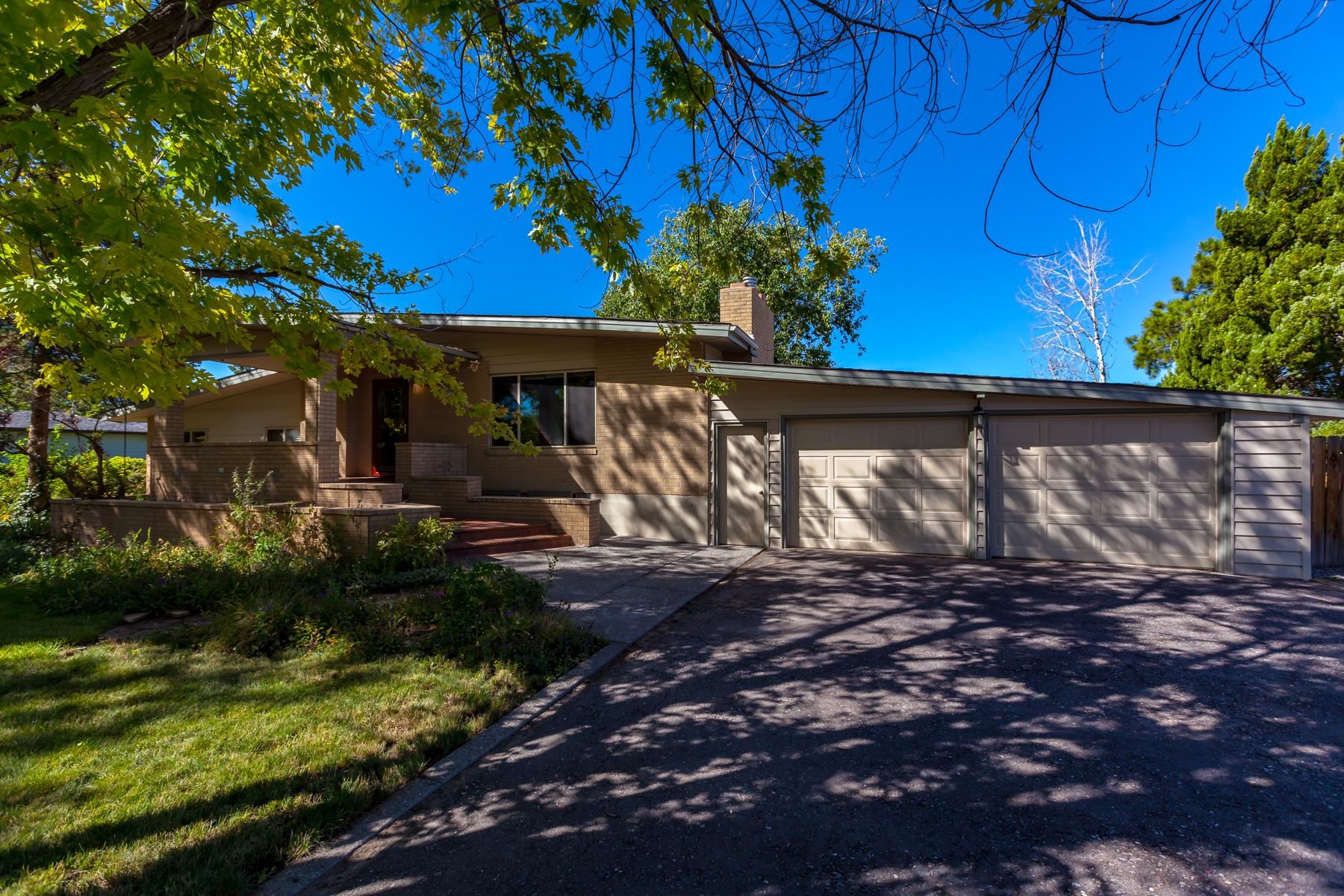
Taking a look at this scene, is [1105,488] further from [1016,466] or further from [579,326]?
[579,326]

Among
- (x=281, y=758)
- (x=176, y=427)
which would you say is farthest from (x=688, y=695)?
(x=176, y=427)

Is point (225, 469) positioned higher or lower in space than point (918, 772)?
higher

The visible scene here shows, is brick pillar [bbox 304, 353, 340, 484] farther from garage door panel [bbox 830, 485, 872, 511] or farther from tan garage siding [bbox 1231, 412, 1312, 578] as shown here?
tan garage siding [bbox 1231, 412, 1312, 578]

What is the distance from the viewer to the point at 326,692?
4504mm

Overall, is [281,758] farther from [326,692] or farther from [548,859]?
[548,859]

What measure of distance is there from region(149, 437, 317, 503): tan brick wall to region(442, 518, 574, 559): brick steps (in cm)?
270

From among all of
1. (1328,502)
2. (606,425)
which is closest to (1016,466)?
(1328,502)

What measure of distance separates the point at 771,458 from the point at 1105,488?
209 inches

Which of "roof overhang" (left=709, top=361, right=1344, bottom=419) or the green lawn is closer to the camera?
the green lawn

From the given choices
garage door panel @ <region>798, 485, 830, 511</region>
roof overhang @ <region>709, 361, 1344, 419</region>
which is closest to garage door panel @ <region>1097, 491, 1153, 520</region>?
roof overhang @ <region>709, 361, 1344, 419</region>

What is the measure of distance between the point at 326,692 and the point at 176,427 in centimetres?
1151

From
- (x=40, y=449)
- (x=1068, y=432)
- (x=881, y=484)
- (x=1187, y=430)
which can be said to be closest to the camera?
(x=1187, y=430)

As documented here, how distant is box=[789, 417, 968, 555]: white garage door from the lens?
1024cm

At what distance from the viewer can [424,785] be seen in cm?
334
